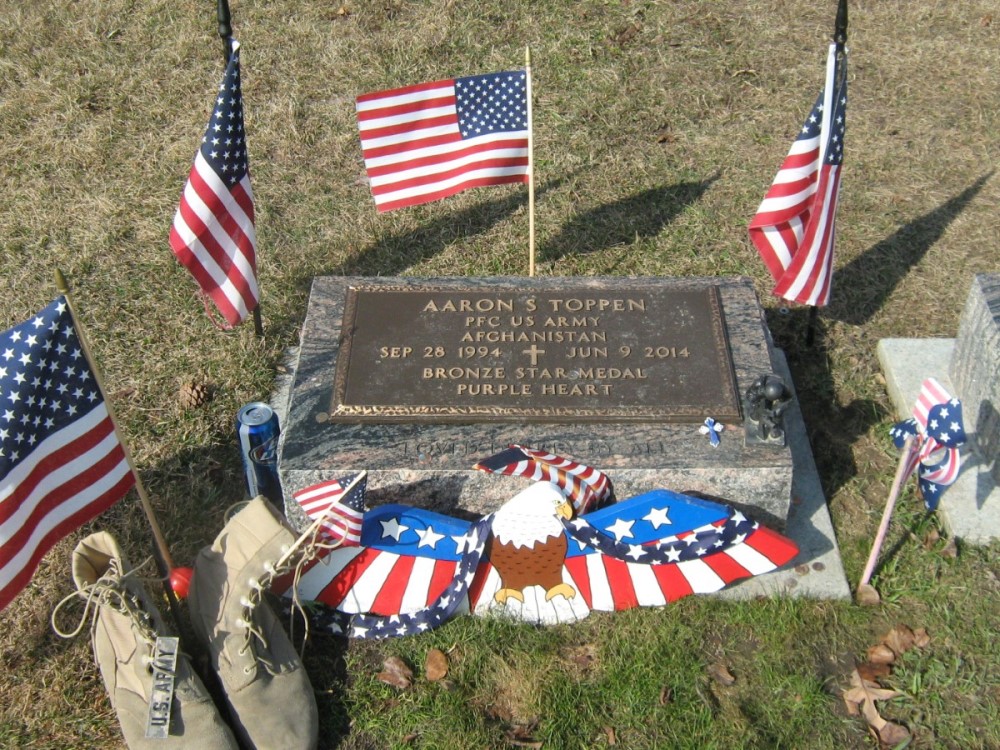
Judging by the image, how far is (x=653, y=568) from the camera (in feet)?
14.8

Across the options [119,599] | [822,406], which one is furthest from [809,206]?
[119,599]

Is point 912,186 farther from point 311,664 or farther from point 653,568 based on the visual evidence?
point 311,664

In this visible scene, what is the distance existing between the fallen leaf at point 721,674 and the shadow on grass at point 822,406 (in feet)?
3.81

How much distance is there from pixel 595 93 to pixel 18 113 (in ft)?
13.7

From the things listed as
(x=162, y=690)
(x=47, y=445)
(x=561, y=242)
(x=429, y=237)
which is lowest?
(x=162, y=690)

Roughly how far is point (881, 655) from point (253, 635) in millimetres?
2503

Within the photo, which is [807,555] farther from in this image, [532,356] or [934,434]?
[532,356]

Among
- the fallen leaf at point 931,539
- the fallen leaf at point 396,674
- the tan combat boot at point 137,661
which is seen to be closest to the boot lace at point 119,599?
the tan combat boot at point 137,661

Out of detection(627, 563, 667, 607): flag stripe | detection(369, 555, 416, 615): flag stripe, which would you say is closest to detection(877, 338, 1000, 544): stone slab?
detection(627, 563, 667, 607): flag stripe

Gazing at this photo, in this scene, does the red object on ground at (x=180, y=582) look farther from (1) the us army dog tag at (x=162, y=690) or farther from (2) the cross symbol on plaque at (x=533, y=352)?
(2) the cross symbol on plaque at (x=533, y=352)

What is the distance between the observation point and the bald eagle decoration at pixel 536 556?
429 cm

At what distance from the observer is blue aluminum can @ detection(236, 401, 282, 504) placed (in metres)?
4.77

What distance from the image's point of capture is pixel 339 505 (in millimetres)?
4129

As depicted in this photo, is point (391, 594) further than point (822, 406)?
No
